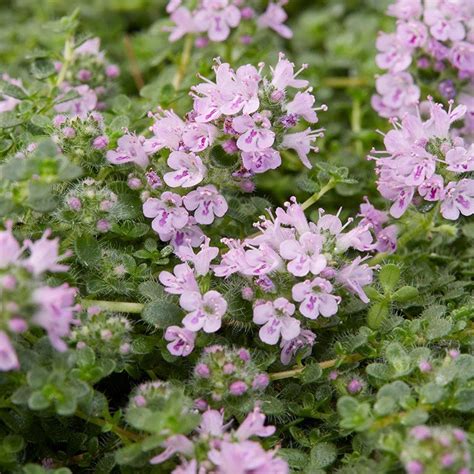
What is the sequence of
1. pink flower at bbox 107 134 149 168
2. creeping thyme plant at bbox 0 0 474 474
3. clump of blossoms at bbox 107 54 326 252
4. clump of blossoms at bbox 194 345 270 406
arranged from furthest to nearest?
pink flower at bbox 107 134 149 168 → clump of blossoms at bbox 107 54 326 252 → clump of blossoms at bbox 194 345 270 406 → creeping thyme plant at bbox 0 0 474 474

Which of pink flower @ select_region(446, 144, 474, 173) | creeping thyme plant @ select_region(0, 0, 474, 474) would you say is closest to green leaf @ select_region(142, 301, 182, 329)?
creeping thyme plant @ select_region(0, 0, 474, 474)

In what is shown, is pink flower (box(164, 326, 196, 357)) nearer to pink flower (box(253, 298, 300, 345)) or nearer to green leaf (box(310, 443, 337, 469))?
pink flower (box(253, 298, 300, 345))

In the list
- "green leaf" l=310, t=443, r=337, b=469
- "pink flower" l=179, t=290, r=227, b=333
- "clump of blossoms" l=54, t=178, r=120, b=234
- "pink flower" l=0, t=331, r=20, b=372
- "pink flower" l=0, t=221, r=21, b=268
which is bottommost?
"green leaf" l=310, t=443, r=337, b=469

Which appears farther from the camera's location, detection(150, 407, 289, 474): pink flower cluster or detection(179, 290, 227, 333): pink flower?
detection(179, 290, 227, 333): pink flower

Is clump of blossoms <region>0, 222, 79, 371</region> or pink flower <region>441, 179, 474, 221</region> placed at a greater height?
clump of blossoms <region>0, 222, 79, 371</region>

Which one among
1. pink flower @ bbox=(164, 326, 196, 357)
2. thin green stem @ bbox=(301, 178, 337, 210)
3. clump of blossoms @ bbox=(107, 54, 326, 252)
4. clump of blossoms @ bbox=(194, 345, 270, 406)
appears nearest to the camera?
clump of blossoms @ bbox=(194, 345, 270, 406)

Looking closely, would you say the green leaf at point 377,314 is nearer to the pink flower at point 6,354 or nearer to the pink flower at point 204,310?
the pink flower at point 204,310

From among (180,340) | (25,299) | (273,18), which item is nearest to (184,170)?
(180,340)

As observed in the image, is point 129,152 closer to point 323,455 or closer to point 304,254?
point 304,254
